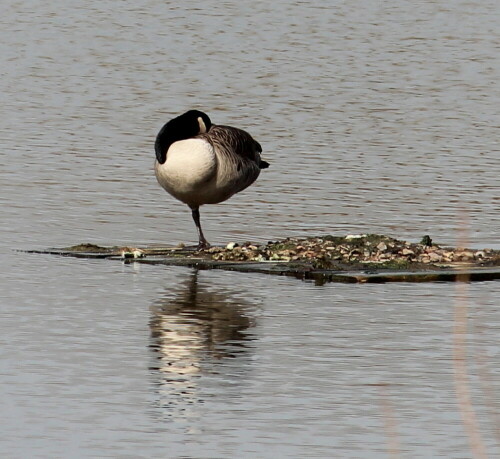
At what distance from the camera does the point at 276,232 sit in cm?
1738

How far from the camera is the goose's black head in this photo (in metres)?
16.0

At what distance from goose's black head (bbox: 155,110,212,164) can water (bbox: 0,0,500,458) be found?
1.12 meters

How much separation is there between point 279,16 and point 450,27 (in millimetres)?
4878

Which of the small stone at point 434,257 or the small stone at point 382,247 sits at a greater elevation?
the small stone at point 382,247

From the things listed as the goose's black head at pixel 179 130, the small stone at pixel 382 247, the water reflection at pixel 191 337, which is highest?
the goose's black head at pixel 179 130

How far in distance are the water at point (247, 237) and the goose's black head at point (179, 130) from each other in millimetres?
1122

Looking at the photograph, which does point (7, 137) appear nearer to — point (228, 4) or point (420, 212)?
point (420, 212)

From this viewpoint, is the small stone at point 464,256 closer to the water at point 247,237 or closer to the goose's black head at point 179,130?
the water at point 247,237

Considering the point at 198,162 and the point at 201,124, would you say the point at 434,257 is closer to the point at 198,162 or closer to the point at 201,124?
the point at 198,162

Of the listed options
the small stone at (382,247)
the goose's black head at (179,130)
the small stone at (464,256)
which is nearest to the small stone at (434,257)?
the small stone at (464,256)

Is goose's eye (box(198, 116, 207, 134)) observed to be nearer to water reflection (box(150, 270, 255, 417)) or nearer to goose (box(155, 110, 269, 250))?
goose (box(155, 110, 269, 250))

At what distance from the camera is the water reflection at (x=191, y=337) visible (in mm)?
10102

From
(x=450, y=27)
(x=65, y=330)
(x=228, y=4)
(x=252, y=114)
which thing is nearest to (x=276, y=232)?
(x=65, y=330)

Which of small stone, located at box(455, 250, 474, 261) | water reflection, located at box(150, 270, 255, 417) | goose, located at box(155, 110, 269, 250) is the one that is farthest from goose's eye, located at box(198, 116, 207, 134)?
small stone, located at box(455, 250, 474, 261)
